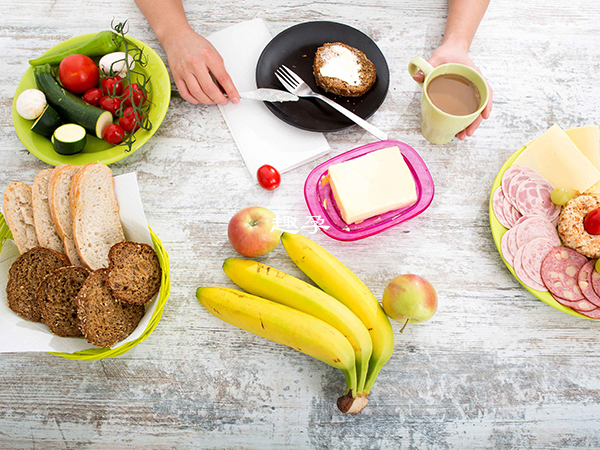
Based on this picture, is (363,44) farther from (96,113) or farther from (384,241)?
(96,113)

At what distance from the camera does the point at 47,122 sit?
114 cm

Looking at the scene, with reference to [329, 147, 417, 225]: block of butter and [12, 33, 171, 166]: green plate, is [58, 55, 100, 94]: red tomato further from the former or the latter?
[329, 147, 417, 225]: block of butter

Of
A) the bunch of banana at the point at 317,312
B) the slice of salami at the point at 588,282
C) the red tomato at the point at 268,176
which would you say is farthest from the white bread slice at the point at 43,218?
the slice of salami at the point at 588,282

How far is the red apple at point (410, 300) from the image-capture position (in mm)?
1003

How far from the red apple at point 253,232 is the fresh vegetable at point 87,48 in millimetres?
829

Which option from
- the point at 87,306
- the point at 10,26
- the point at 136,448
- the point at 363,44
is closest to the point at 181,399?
the point at 136,448

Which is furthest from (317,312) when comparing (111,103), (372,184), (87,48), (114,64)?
(87,48)

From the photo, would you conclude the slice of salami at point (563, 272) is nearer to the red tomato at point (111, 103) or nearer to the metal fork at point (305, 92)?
the metal fork at point (305, 92)

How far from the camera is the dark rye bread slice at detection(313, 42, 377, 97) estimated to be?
3.96 feet

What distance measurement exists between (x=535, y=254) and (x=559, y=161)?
0.33 m

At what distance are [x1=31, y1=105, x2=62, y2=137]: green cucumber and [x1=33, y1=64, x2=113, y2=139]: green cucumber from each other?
4 centimetres

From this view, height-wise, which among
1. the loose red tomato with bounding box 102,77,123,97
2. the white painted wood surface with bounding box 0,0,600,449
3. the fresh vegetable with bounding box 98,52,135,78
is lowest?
the white painted wood surface with bounding box 0,0,600,449

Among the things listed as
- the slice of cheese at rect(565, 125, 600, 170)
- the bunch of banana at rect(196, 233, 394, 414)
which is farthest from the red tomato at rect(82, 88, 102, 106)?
the slice of cheese at rect(565, 125, 600, 170)

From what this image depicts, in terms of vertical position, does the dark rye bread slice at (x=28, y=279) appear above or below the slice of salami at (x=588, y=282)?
above
